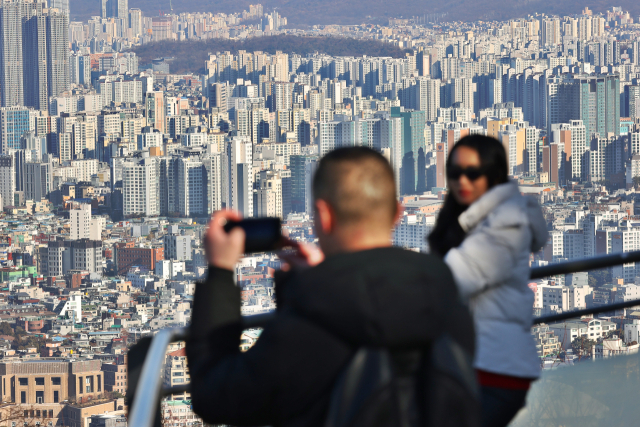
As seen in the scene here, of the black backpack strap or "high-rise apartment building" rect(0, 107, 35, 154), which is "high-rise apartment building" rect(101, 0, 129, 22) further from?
the black backpack strap

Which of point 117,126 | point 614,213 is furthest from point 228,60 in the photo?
point 614,213

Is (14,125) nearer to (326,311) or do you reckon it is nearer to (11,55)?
(11,55)

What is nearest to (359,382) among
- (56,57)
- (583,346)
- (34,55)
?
(583,346)

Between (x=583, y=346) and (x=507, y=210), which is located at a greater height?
(x=507, y=210)

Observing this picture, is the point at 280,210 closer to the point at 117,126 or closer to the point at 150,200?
the point at 150,200

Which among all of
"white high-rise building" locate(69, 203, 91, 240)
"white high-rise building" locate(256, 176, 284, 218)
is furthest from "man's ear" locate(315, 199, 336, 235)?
"white high-rise building" locate(256, 176, 284, 218)

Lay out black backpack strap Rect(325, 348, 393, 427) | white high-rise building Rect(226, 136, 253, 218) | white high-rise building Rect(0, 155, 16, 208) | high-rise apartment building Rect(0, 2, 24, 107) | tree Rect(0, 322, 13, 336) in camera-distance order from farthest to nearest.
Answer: high-rise apartment building Rect(0, 2, 24, 107) < white high-rise building Rect(0, 155, 16, 208) < white high-rise building Rect(226, 136, 253, 218) < tree Rect(0, 322, 13, 336) < black backpack strap Rect(325, 348, 393, 427)

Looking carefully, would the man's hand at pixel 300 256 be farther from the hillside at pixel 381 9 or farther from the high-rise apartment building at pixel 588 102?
the hillside at pixel 381 9
